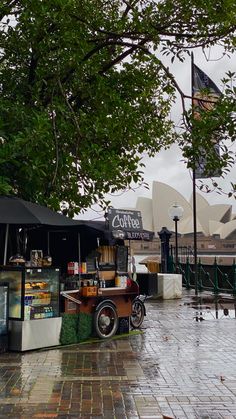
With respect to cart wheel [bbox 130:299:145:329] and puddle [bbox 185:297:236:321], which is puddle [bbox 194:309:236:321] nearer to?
puddle [bbox 185:297:236:321]

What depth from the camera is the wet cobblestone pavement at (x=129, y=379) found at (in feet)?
20.7

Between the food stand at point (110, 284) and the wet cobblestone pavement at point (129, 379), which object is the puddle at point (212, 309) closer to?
the wet cobblestone pavement at point (129, 379)

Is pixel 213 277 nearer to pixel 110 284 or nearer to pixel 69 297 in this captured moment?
pixel 110 284

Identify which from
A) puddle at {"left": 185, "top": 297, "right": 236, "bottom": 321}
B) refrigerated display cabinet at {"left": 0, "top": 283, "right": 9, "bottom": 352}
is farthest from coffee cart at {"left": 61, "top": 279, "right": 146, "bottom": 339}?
puddle at {"left": 185, "top": 297, "right": 236, "bottom": 321}

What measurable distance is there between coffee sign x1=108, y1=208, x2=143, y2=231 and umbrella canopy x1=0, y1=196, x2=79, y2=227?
1248 mm

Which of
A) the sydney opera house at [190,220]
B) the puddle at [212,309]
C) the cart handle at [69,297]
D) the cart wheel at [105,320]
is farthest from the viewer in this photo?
the sydney opera house at [190,220]

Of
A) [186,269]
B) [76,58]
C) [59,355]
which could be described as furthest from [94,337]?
[186,269]

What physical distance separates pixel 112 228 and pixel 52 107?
2.72 metres

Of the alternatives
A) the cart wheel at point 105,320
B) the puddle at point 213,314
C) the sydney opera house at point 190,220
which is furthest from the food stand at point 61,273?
the sydney opera house at point 190,220

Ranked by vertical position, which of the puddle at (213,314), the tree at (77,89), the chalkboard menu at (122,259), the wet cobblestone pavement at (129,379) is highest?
the tree at (77,89)

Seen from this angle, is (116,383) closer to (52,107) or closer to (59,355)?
(59,355)

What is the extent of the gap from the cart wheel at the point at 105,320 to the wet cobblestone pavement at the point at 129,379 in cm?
32

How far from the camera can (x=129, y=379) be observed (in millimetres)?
7859

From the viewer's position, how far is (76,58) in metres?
12.2
